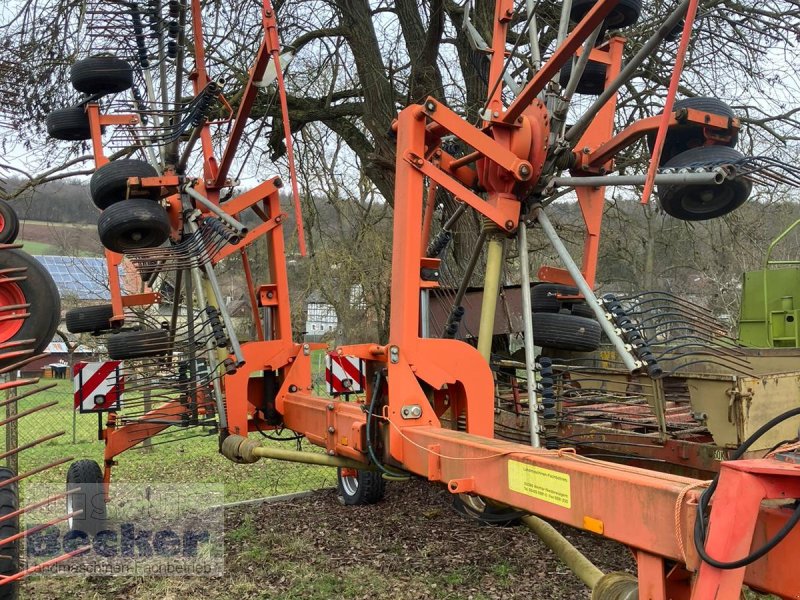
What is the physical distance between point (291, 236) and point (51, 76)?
589cm

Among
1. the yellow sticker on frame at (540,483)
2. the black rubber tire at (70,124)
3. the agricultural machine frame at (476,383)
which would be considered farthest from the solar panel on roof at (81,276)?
the yellow sticker on frame at (540,483)

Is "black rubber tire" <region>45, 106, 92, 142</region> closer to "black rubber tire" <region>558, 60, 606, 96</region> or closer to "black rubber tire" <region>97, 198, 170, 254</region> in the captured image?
"black rubber tire" <region>97, 198, 170, 254</region>

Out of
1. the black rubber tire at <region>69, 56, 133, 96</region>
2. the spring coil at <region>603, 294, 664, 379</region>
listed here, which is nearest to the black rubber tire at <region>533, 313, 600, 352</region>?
the spring coil at <region>603, 294, 664, 379</region>

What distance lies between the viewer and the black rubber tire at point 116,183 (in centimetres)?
557

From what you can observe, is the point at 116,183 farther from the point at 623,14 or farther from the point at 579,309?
the point at 623,14

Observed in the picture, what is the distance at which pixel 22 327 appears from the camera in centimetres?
364

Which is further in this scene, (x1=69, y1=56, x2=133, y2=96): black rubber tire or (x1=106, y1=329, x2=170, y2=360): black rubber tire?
(x1=69, y1=56, x2=133, y2=96): black rubber tire

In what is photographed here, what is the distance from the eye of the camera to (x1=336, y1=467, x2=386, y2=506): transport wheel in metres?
6.56

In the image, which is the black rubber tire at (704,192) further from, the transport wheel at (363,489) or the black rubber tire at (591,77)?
the transport wheel at (363,489)

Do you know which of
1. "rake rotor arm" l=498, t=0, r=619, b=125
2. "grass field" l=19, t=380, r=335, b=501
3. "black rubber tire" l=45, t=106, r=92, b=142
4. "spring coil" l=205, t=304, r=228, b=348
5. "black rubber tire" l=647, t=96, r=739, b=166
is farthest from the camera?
"grass field" l=19, t=380, r=335, b=501

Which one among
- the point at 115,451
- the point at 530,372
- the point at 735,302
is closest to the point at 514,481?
the point at 530,372

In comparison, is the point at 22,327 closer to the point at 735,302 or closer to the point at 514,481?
the point at 514,481

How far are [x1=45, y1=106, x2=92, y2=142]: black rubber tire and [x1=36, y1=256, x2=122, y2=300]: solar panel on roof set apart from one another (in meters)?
7.01

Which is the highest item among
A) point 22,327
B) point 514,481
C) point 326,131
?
point 326,131
